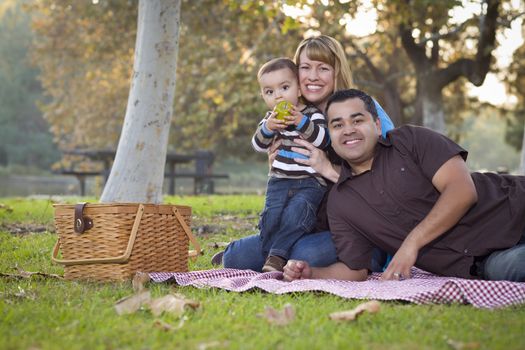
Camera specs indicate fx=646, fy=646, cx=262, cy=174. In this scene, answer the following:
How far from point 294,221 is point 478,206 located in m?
1.34

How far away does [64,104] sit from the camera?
28906mm

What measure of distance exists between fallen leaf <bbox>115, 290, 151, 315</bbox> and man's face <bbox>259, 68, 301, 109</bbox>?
7.30 ft

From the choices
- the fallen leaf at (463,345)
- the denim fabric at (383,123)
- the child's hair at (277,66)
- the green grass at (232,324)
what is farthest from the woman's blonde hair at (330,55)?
the fallen leaf at (463,345)

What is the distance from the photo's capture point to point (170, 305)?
3.30 metres

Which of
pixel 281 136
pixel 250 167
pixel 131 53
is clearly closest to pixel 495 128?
pixel 250 167

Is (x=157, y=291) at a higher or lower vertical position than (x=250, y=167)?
higher

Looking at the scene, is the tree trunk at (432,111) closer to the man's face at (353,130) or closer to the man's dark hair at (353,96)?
the man's dark hair at (353,96)

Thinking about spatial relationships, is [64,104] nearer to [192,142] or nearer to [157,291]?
[192,142]

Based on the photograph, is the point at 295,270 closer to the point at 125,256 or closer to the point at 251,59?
the point at 125,256

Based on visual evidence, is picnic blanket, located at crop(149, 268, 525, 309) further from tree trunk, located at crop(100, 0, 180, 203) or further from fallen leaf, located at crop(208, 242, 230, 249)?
tree trunk, located at crop(100, 0, 180, 203)

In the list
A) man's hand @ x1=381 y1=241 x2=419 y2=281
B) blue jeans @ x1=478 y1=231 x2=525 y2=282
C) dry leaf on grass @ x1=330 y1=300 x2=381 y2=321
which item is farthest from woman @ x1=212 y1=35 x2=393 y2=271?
dry leaf on grass @ x1=330 y1=300 x2=381 y2=321

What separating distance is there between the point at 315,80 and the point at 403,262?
1.70 meters

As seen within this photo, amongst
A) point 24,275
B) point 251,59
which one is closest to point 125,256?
point 24,275

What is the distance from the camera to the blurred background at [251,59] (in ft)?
50.3
